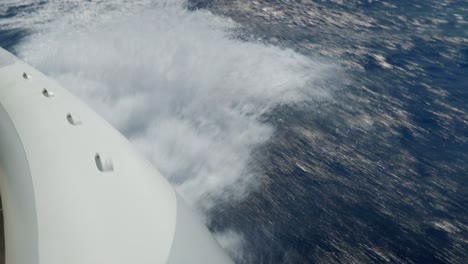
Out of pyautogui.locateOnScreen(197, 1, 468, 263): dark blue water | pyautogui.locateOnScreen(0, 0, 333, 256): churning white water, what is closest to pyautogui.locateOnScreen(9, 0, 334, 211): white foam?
pyautogui.locateOnScreen(0, 0, 333, 256): churning white water

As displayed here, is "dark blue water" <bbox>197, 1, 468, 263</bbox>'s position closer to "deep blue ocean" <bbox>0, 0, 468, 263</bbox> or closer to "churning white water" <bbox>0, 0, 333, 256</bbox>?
"deep blue ocean" <bbox>0, 0, 468, 263</bbox>

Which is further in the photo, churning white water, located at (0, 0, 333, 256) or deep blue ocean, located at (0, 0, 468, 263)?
→ churning white water, located at (0, 0, 333, 256)

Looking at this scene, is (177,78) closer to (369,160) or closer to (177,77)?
(177,77)

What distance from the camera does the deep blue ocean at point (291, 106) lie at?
17.2m

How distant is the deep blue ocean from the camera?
675 inches

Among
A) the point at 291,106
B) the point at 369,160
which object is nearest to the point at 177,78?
the point at 291,106

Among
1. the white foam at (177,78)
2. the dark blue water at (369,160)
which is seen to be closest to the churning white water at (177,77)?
the white foam at (177,78)

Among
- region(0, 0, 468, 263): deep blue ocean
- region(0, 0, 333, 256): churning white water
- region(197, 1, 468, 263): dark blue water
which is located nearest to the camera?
region(197, 1, 468, 263): dark blue water

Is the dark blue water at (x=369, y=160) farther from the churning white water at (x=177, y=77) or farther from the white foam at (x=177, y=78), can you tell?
the white foam at (x=177, y=78)

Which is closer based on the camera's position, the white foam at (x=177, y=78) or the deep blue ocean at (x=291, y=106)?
the deep blue ocean at (x=291, y=106)

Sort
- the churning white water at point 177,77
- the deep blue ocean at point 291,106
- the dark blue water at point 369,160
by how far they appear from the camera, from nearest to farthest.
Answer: the dark blue water at point 369,160 → the deep blue ocean at point 291,106 → the churning white water at point 177,77

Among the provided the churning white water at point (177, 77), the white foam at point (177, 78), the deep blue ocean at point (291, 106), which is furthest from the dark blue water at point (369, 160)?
the white foam at point (177, 78)

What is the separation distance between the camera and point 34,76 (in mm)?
16703

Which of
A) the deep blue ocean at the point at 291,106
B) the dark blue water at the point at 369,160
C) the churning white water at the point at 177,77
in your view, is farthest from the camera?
the churning white water at the point at 177,77
